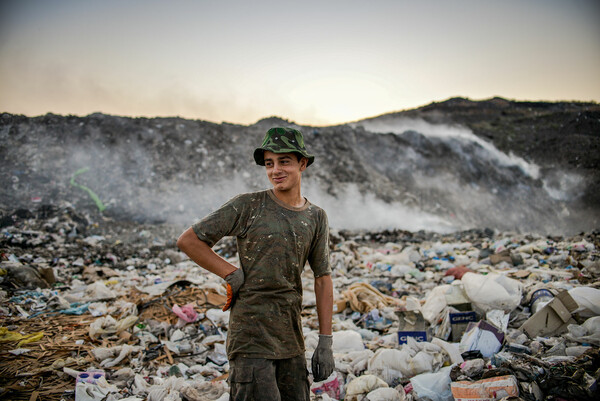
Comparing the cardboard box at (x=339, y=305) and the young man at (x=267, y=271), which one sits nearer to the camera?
the young man at (x=267, y=271)

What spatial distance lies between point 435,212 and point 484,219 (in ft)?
7.74

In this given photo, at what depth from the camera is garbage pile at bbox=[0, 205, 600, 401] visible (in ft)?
8.71

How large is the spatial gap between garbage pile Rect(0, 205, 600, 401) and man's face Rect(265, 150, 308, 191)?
1831 mm

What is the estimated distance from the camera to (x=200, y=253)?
64.2 inches

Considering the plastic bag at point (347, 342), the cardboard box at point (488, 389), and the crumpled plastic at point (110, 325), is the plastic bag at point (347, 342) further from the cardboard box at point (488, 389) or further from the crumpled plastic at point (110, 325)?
the crumpled plastic at point (110, 325)

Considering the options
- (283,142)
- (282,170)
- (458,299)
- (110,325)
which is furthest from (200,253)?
(458,299)

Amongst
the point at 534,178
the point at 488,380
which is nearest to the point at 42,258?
the point at 488,380

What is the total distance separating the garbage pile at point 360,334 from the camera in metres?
2.65

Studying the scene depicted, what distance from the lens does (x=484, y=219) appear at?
575 inches

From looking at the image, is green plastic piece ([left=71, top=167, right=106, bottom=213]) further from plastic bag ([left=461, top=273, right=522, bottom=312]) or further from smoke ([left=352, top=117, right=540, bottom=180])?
smoke ([left=352, top=117, right=540, bottom=180])

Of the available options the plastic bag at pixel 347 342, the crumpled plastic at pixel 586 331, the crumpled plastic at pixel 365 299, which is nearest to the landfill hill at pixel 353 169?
the crumpled plastic at pixel 365 299

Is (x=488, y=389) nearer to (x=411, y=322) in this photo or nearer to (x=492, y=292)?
(x=411, y=322)

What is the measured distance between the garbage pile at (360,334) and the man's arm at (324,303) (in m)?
1.15

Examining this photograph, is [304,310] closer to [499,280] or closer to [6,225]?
[499,280]
